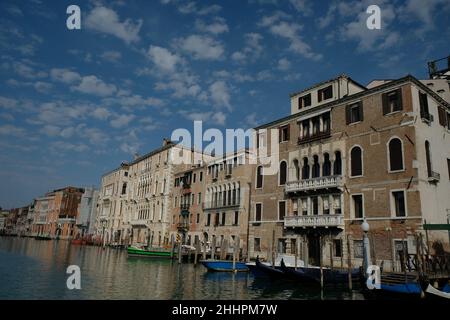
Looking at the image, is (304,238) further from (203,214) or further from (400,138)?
(203,214)

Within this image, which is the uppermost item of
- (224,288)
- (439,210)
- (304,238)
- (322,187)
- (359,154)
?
(359,154)

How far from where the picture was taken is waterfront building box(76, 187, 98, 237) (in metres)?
68.4

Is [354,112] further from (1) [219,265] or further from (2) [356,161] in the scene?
(1) [219,265]

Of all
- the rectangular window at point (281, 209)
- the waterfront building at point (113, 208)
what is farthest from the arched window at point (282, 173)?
the waterfront building at point (113, 208)

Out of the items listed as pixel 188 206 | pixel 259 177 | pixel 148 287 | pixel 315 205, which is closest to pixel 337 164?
pixel 315 205

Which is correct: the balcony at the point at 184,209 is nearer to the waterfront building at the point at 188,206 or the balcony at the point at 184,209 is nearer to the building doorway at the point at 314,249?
the waterfront building at the point at 188,206

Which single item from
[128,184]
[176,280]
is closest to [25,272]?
[176,280]

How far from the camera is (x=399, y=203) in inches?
733

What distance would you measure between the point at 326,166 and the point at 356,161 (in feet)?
7.46

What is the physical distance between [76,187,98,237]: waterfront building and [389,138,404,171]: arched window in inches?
2358

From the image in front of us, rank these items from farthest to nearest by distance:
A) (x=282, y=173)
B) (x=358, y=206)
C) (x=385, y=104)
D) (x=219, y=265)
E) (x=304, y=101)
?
(x=282, y=173) < (x=304, y=101) < (x=219, y=265) < (x=358, y=206) < (x=385, y=104)

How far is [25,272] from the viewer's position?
1903cm

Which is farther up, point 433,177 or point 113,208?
point 113,208
